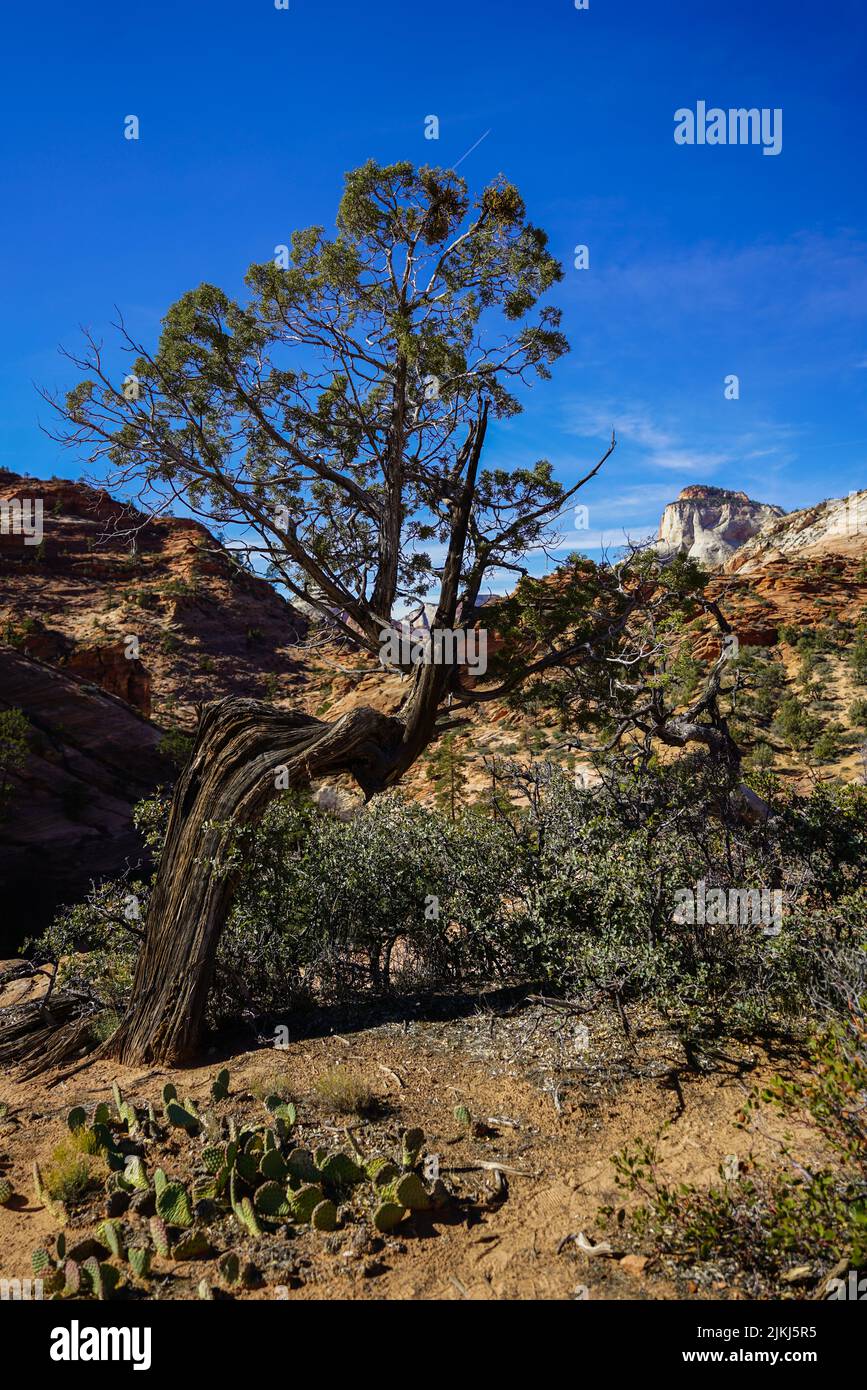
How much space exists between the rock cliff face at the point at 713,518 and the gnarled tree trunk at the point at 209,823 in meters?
111

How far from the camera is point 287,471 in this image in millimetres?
8477

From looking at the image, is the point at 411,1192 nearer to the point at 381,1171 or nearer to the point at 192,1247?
the point at 381,1171

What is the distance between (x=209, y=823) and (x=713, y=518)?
12970cm

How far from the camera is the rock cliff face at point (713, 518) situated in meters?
114

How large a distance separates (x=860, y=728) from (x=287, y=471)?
22.6 meters

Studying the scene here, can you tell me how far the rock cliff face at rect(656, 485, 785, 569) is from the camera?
11381 cm

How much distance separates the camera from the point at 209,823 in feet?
19.6

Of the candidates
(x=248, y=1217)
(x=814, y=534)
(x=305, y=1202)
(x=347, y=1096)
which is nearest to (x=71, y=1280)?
(x=248, y=1217)

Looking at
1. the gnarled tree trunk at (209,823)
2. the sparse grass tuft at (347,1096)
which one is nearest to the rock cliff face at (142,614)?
the gnarled tree trunk at (209,823)

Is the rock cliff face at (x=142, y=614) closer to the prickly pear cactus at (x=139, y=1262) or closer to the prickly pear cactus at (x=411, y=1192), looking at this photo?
the prickly pear cactus at (x=139, y=1262)

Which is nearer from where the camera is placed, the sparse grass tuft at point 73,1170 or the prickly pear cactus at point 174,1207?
the prickly pear cactus at point 174,1207
